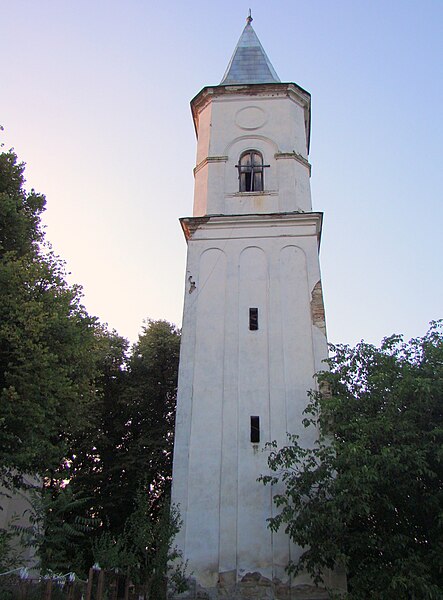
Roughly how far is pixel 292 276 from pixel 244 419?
4682 millimetres

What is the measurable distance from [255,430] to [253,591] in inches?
146

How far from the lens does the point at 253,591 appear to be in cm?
1316

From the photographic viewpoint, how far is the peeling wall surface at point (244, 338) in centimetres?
1375

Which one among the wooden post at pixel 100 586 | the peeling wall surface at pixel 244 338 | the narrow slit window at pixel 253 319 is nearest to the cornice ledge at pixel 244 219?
the peeling wall surface at pixel 244 338

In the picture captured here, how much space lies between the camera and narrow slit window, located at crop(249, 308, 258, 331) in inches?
664

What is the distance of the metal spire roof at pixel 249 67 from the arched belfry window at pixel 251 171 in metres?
3.57

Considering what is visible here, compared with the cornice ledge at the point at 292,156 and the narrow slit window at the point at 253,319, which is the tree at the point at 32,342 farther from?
the cornice ledge at the point at 292,156

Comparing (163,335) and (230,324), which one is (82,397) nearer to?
(230,324)

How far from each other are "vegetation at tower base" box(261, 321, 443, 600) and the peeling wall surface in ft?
3.08

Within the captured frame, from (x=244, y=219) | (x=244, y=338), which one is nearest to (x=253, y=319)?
(x=244, y=338)

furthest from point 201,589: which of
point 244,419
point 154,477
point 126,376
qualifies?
point 126,376

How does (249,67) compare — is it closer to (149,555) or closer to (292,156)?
(292,156)

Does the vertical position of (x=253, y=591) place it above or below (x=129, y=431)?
below

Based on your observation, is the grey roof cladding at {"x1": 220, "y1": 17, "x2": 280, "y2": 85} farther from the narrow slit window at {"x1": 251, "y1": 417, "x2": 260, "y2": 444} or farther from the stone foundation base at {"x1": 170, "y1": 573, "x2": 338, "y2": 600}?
the stone foundation base at {"x1": 170, "y1": 573, "x2": 338, "y2": 600}
